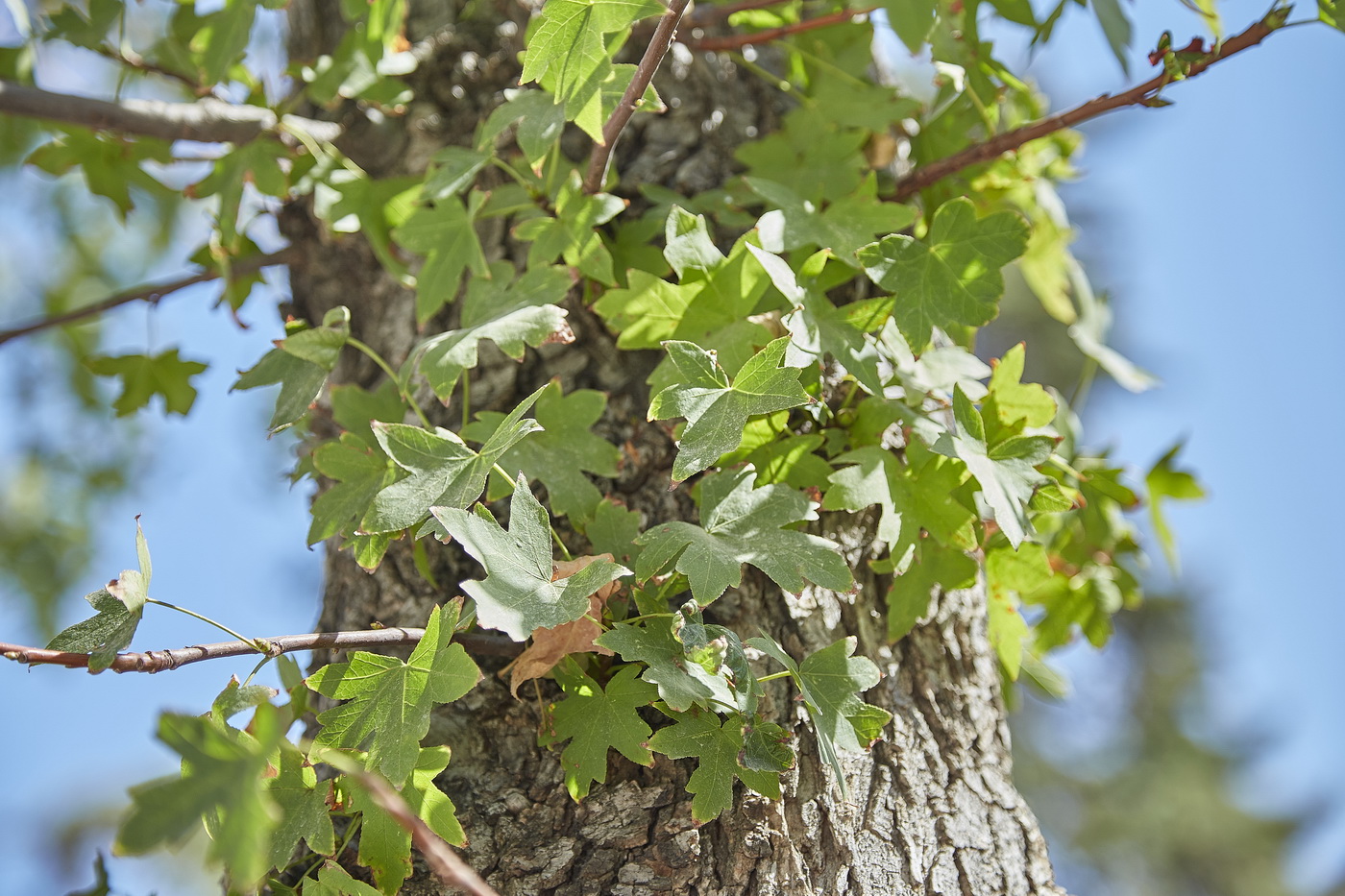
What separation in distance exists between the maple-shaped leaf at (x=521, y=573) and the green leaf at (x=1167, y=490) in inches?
45.8

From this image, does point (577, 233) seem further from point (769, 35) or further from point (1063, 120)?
point (1063, 120)

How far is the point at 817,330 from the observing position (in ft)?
3.05

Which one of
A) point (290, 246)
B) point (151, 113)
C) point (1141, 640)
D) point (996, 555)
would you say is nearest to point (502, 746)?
point (996, 555)

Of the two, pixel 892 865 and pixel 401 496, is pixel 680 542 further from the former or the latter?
pixel 892 865

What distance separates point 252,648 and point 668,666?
389 millimetres

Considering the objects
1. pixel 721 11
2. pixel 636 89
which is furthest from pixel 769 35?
pixel 636 89

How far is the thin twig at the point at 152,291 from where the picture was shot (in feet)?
4.87

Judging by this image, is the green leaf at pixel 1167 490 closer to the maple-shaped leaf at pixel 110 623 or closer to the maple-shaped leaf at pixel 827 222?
the maple-shaped leaf at pixel 827 222

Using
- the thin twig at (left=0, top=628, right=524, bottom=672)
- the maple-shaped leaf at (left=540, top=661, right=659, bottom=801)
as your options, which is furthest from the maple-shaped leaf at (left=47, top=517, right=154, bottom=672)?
the maple-shaped leaf at (left=540, top=661, right=659, bottom=801)

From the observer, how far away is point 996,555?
1166mm

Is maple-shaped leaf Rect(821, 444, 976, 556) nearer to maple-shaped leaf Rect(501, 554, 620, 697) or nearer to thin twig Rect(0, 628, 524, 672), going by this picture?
maple-shaped leaf Rect(501, 554, 620, 697)

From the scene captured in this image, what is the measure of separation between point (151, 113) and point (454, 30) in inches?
19.7

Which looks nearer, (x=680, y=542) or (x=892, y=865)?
(x=680, y=542)

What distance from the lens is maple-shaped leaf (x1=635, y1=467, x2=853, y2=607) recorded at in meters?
0.81
